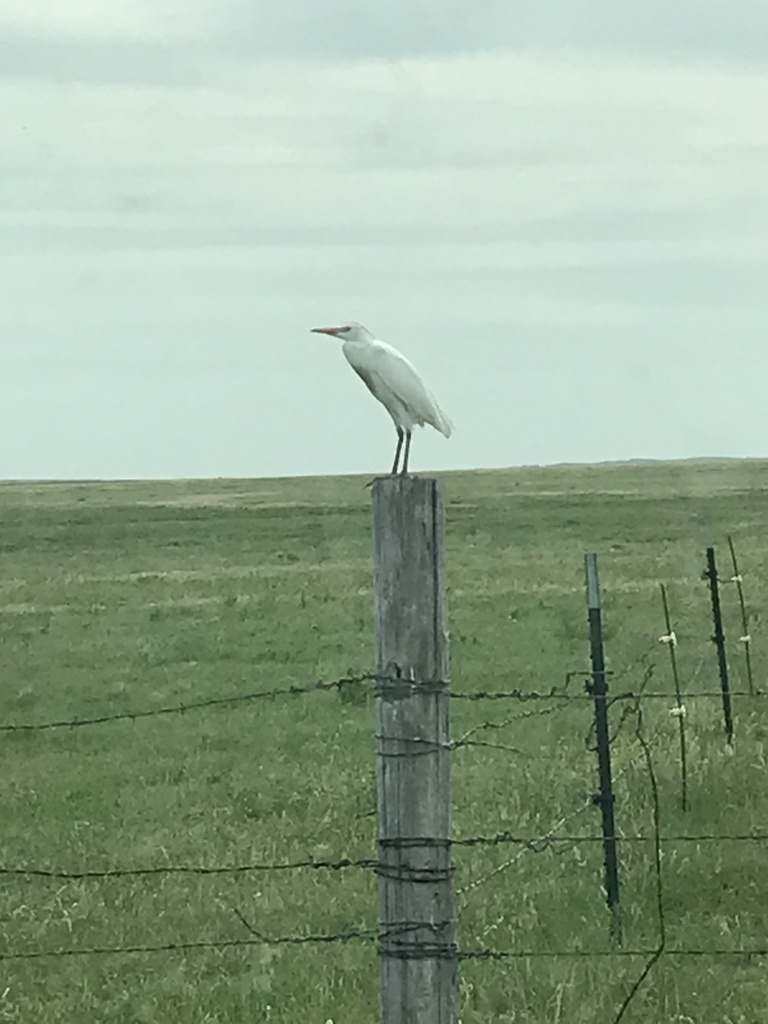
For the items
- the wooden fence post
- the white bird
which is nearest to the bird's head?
the white bird

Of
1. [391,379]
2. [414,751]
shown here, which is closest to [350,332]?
[391,379]

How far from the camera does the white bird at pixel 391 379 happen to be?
310 inches

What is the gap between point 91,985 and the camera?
860cm

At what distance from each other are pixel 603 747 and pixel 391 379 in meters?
2.05

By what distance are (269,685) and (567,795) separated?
7.42 meters

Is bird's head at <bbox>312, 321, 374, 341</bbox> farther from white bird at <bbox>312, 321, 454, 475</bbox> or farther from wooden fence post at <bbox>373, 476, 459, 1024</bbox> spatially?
wooden fence post at <bbox>373, 476, 459, 1024</bbox>

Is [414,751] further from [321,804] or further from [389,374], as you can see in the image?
[321,804]

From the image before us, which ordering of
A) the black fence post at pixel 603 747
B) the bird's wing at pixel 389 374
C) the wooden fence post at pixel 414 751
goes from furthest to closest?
the black fence post at pixel 603 747 < the bird's wing at pixel 389 374 < the wooden fence post at pixel 414 751

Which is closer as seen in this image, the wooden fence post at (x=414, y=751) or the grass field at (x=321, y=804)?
the wooden fence post at (x=414, y=751)

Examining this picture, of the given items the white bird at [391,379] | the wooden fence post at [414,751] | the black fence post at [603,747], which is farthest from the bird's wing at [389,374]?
the wooden fence post at [414,751]

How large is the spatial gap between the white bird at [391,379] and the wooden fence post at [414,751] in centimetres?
267

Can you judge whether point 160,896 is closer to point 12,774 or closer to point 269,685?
point 12,774

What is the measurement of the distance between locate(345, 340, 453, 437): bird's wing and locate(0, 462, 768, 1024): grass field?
1.53 metres

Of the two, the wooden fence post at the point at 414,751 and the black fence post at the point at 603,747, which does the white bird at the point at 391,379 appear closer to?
the black fence post at the point at 603,747
